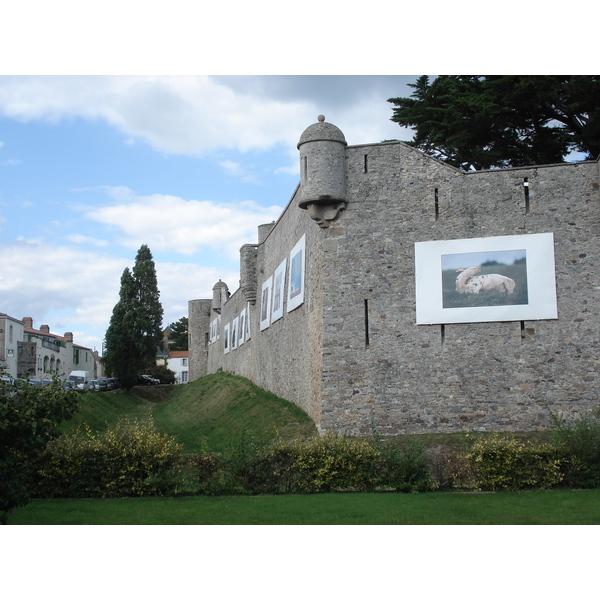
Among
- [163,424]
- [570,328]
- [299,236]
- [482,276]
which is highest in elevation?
[299,236]

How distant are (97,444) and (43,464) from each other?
3.09 feet

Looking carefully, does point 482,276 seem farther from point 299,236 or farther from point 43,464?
point 43,464

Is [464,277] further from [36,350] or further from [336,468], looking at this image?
[36,350]

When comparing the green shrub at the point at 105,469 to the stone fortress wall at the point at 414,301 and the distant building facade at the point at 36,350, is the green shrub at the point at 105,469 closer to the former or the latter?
the stone fortress wall at the point at 414,301

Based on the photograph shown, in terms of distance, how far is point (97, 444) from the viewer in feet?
38.3

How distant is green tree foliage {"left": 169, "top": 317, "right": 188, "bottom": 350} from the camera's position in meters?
85.9

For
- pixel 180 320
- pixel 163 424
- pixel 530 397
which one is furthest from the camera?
pixel 180 320

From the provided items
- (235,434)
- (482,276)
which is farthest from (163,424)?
(482,276)

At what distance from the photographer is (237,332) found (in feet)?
126

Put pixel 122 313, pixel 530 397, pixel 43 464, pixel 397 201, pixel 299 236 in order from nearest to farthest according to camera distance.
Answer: pixel 43 464 < pixel 530 397 < pixel 397 201 < pixel 299 236 < pixel 122 313

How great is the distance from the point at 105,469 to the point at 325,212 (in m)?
9.45

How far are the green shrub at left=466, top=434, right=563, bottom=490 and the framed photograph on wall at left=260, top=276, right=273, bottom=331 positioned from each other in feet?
52.5

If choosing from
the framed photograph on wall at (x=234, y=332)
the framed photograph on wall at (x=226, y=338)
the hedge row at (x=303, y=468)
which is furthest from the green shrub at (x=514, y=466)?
the framed photograph on wall at (x=226, y=338)

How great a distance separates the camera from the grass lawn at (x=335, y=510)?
9078 millimetres
